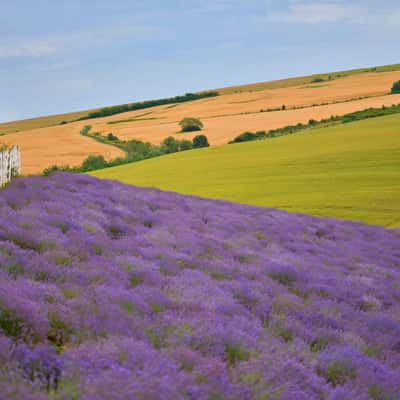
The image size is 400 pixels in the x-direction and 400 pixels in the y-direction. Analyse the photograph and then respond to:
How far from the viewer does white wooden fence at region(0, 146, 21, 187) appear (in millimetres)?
13555

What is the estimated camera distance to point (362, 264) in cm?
1242

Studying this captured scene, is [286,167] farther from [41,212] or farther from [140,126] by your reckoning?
[140,126]

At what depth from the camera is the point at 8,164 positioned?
1433cm

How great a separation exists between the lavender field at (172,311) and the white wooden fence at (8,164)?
1.49 meters

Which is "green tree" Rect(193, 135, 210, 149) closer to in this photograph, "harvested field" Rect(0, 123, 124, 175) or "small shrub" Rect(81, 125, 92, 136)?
"harvested field" Rect(0, 123, 124, 175)

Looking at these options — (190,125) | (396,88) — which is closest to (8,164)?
(190,125)

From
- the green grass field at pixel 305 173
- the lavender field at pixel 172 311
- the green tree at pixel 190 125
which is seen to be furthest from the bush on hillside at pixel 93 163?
the lavender field at pixel 172 311

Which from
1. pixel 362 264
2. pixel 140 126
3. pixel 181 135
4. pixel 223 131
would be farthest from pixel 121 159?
pixel 362 264

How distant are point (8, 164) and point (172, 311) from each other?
9578mm

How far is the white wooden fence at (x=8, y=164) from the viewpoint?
1355cm

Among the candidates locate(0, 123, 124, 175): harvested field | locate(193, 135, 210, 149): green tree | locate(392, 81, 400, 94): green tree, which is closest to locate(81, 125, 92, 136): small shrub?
locate(0, 123, 124, 175): harvested field

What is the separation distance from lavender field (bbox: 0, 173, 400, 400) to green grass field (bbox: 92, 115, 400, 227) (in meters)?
16.2

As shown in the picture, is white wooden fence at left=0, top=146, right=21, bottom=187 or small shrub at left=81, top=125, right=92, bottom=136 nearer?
white wooden fence at left=0, top=146, right=21, bottom=187

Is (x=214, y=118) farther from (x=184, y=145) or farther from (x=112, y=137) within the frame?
(x=184, y=145)
